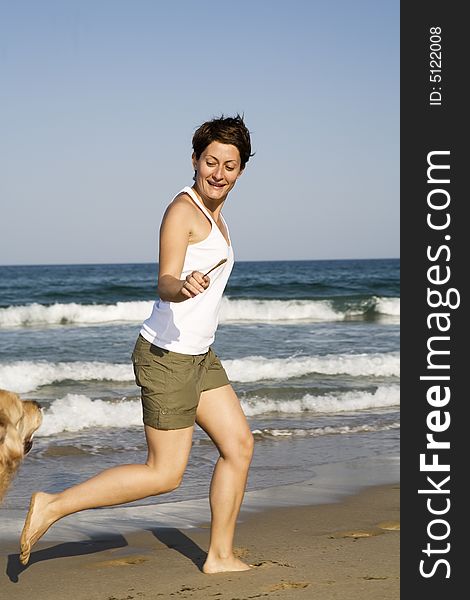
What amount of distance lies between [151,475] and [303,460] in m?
3.49

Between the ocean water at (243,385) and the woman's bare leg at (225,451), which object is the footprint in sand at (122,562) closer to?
the woman's bare leg at (225,451)

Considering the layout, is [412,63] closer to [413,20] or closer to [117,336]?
[413,20]

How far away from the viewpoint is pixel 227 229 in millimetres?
3953

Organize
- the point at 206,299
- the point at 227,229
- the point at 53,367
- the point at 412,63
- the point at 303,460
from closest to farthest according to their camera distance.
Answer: the point at 206,299 → the point at 227,229 → the point at 412,63 → the point at 303,460 → the point at 53,367

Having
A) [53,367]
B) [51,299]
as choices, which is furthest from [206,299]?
[51,299]

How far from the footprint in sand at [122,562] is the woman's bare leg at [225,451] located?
1.66ft

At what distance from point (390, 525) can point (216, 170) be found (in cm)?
254

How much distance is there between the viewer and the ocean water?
22.7 feet

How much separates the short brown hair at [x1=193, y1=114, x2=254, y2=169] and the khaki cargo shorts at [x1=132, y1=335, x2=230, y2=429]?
0.94m

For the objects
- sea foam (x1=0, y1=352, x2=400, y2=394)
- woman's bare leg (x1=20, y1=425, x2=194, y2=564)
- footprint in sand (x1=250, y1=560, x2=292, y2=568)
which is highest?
woman's bare leg (x1=20, y1=425, x2=194, y2=564)

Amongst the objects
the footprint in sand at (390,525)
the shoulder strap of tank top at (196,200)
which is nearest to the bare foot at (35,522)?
the shoulder strap of tank top at (196,200)

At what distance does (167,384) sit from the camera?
12.0 ft

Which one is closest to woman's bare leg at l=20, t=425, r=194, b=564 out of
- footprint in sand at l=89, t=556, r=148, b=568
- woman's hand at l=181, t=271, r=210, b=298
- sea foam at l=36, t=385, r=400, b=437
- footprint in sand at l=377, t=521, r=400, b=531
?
footprint in sand at l=89, t=556, r=148, b=568

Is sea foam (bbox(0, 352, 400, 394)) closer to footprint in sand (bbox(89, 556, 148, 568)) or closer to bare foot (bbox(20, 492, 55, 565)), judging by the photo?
footprint in sand (bbox(89, 556, 148, 568))
